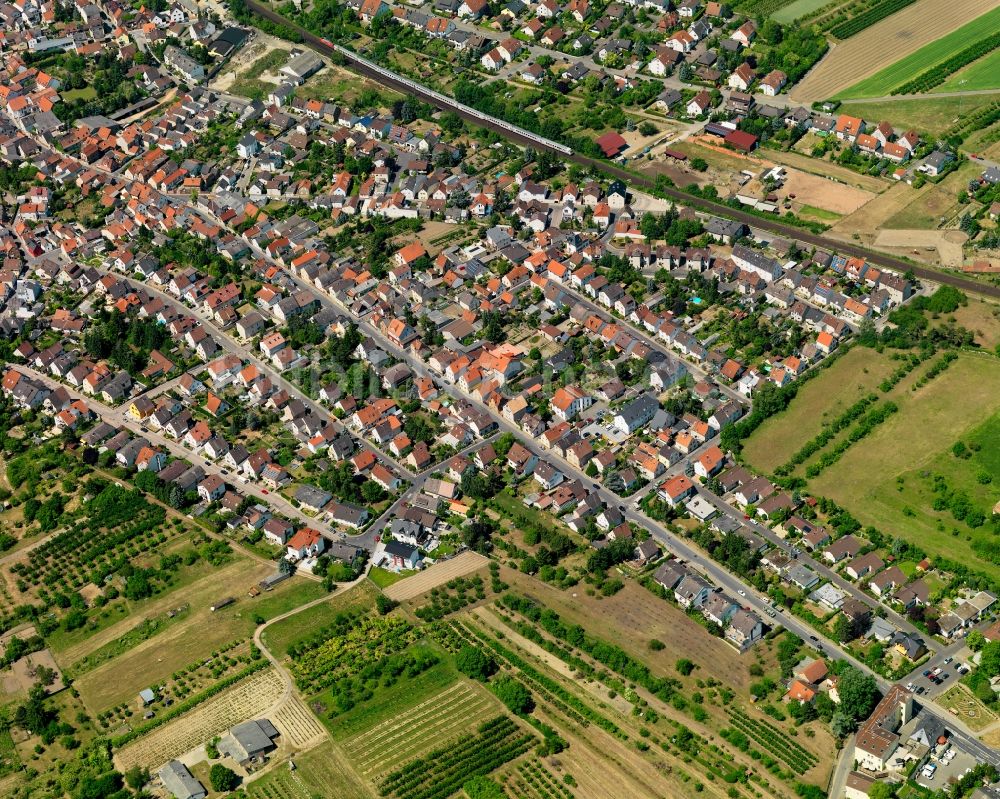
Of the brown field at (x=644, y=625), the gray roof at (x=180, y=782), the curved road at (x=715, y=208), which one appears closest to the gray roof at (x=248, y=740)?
the gray roof at (x=180, y=782)

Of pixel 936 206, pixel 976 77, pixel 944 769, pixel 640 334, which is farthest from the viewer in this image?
pixel 976 77

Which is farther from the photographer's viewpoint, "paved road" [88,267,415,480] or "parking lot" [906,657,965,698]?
"paved road" [88,267,415,480]

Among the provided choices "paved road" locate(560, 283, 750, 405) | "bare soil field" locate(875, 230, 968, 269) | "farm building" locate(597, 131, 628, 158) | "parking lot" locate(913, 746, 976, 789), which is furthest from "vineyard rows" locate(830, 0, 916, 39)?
"parking lot" locate(913, 746, 976, 789)

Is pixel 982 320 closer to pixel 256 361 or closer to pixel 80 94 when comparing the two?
pixel 256 361

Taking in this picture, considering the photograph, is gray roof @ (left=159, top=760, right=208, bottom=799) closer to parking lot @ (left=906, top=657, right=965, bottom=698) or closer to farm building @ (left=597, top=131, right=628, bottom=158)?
parking lot @ (left=906, top=657, right=965, bottom=698)

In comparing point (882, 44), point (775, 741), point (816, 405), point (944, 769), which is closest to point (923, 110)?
point (882, 44)
